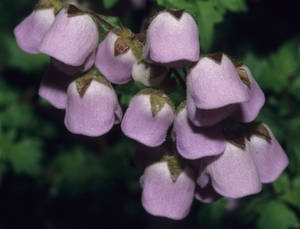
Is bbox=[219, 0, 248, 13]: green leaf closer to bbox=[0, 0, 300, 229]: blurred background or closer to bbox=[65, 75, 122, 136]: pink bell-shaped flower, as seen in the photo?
bbox=[0, 0, 300, 229]: blurred background

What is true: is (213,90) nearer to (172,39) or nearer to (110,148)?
(172,39)

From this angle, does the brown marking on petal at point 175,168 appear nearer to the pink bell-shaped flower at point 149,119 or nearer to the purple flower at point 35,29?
the pink bell-shaped flower at point 149,119

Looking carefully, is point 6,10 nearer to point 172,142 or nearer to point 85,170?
point 85,170

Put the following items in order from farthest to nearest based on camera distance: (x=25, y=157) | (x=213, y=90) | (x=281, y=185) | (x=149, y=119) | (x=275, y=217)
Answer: (x=25, y=157)
(x=281, y=185)
(x=275, y=217)
(x=149, y=119)
(x=213, y=90)

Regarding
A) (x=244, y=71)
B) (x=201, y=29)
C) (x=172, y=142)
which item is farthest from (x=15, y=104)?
(x=244, y=71)

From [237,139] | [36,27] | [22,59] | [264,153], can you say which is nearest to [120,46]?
[36,27]

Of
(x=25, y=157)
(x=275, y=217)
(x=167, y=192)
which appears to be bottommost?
(x=25, y=157)

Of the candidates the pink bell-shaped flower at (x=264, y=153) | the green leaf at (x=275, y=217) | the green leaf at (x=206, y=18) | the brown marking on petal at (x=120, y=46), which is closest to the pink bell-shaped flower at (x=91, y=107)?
the brown marking on petal at (x=120, y=46)
